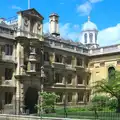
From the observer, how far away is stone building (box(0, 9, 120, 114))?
123 feet

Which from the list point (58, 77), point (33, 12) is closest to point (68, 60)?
point (58, 77)

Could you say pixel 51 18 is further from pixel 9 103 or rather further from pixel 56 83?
pixel 9 103

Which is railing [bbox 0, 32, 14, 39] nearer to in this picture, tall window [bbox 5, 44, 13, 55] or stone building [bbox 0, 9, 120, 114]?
stone building [bbox 0, 9, 120, 114]

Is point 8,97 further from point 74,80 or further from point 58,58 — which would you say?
point 74,80

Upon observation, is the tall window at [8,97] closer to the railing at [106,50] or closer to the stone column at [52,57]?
the stone column at [52,57]

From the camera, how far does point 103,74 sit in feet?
162

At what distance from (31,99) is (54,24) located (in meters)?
15.4

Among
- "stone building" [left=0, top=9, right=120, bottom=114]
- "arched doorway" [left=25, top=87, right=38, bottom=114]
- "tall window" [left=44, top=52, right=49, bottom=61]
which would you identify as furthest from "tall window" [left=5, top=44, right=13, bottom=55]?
"tall window" [left=44, top=52, right=49, bottom=61]

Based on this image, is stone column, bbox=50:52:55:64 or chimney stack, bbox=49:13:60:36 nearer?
stone column, bbox=50:52:55:64

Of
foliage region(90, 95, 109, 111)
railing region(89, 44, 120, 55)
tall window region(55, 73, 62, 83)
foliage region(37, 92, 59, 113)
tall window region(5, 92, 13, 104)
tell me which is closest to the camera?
foliage region(37, 92, 59, 113)

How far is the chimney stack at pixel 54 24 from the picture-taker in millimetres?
50812

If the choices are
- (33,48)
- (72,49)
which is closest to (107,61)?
(72,49)

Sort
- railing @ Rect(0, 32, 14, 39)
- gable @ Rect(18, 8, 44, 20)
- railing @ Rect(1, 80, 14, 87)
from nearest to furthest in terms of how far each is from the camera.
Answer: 1. railing @ Rect(1, 80, 14, 87)
2. railing @ Rect(0, 32, 14, 39)
3. gable @ Rect(18, 8, 44, 20)

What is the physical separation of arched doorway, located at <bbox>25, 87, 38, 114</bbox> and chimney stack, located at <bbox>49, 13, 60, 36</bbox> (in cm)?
1331
